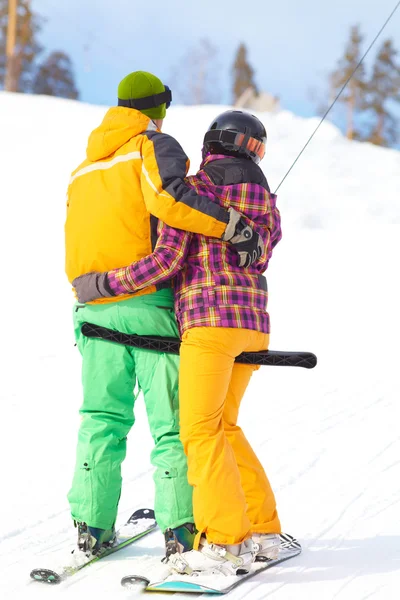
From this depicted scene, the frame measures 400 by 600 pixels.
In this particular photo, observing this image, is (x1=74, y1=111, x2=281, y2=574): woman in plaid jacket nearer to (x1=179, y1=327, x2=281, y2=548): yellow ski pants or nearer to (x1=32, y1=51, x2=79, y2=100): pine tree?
(x1=179, y1=327, x2=281, y2=548): yellow ski pants

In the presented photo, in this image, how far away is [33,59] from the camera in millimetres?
38281

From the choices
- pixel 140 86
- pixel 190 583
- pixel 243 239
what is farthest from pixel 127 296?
pixel 190 583

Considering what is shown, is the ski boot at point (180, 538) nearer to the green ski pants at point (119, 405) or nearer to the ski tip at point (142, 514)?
the green ski pants at point (119, 405)

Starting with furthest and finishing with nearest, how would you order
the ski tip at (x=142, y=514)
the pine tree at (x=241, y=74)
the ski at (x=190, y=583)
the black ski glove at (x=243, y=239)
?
the pine tree at (x=241, y=74)
the ski tip at (x=142, y=514)
the black ski glove at (x=243, y=239)
the ski at (x=190, y=583)

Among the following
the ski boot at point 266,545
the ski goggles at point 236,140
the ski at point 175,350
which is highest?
the ski goggles at point 236,140

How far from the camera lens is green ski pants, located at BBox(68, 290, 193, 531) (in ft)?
10.0

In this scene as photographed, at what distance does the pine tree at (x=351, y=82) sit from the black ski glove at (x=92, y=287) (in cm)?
3645

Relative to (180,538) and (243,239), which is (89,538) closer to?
(180,538)

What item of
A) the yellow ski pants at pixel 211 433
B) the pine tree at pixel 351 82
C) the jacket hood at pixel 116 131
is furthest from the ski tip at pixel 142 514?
the pine tree at pixel 351 82

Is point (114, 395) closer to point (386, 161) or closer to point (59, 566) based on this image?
point (59, 566)

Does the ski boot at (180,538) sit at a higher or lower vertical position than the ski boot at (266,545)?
higher

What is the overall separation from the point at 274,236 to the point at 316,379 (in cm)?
407

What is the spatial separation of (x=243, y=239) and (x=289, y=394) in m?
3.84

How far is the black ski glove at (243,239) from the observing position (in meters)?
2.95
